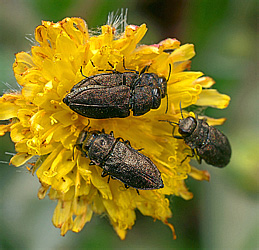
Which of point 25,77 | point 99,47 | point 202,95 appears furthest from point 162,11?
point 25,77

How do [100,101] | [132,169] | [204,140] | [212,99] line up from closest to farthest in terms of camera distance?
[100,101], [132,169], [204,140], [212,99]

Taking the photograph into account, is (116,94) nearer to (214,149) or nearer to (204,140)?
(204,140)

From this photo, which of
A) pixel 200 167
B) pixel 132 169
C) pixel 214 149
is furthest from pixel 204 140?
pixel 200 167

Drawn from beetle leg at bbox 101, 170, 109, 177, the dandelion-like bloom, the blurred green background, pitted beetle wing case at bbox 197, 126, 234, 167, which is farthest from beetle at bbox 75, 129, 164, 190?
the blurred green background

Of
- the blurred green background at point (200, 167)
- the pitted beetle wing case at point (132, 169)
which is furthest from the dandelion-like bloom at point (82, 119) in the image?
the blurred green background at point (200, 167)

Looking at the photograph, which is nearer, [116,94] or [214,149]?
[116,94]

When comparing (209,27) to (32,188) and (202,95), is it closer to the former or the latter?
(202,95)
